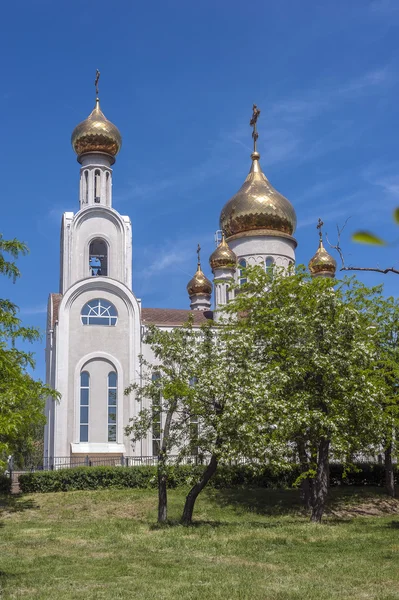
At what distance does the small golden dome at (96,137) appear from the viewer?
3459 centimetres

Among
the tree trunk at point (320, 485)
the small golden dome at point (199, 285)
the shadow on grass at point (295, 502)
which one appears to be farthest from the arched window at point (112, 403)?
the small golden dome at point (199, 285)

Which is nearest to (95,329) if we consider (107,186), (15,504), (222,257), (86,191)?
(86,191)

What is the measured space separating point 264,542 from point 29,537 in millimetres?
5393

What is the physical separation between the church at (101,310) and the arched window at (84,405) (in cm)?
4

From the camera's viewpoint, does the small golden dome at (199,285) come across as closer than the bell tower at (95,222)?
No

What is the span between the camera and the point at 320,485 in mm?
19125

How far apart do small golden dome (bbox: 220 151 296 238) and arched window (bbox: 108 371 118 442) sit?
12.0 meters

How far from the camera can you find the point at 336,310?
19609mm

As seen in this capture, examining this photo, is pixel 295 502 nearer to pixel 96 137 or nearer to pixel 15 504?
pixel 15 504

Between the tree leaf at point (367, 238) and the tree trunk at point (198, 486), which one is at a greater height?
the tree leaf at point (367, 238)

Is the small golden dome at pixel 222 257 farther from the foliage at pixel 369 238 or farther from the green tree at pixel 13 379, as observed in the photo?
the foliage at pixel 369 238

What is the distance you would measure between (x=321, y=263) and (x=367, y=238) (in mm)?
41645

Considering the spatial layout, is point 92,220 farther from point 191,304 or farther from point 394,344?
point 394,344

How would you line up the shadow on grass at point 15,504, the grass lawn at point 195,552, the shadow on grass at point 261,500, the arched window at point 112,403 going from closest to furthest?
the grass lawn at point 195,552, the shadow on grass at point 15,504, the shadow on grass at point 261,500, the arched window at point 112,403
